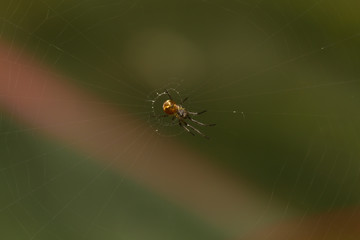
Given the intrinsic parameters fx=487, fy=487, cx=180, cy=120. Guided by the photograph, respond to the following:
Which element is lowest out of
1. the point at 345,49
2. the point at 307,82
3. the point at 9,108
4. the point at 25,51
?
the point at 9,108

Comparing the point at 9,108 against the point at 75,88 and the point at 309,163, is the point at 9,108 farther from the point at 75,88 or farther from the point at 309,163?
the point at 309,163

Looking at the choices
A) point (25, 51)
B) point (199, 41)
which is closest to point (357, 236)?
point (199, 41)

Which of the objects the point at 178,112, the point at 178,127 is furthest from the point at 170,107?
the point at 178,127

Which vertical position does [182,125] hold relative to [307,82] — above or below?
below

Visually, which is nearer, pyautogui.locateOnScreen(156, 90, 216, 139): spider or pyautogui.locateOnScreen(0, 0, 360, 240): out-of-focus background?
pyautogui.locateOnScreen(156, 90, 216, 139): spider

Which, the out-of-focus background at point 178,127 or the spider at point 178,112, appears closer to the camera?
the spider at point 178,112
